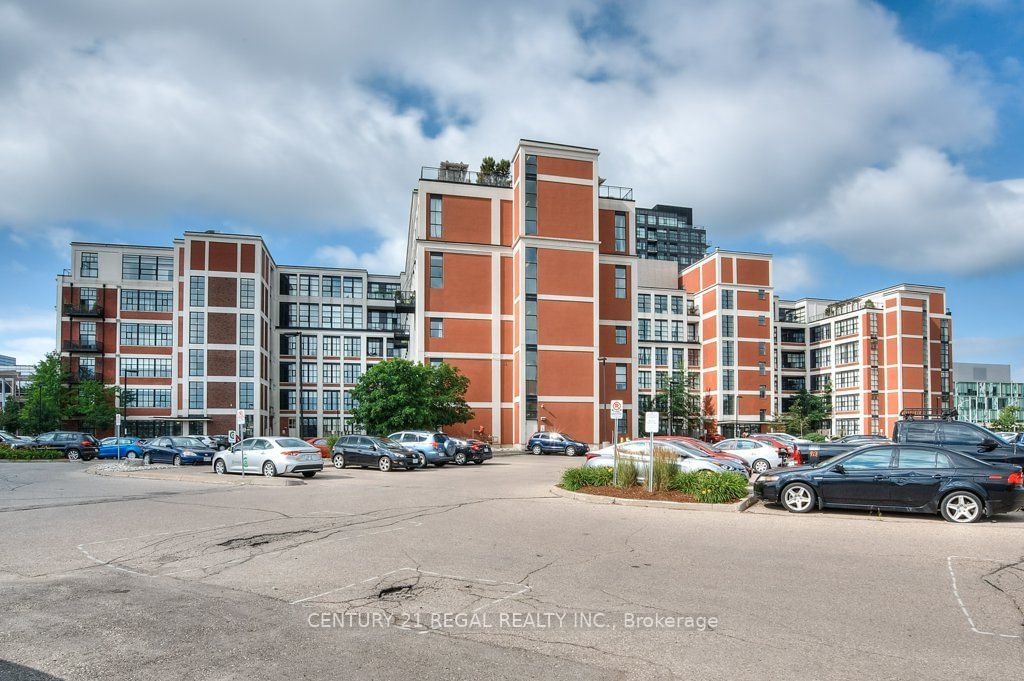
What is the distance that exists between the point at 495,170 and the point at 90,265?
42015 mm

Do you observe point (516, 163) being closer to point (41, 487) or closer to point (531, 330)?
point (531, 330)

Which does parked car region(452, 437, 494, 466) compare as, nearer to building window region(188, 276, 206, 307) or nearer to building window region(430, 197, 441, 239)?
building window region(430, 197, 441, 239)

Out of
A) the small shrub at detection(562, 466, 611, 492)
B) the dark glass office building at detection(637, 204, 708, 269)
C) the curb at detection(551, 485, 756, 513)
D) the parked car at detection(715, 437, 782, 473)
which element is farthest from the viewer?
the dark glass office building at detection(637, 204, 708, 269)

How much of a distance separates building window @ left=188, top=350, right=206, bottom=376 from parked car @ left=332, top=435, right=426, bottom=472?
135ft

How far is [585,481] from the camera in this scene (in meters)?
18.1

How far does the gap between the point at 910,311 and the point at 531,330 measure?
190ft

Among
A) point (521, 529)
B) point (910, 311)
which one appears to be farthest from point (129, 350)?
point (910, 311)

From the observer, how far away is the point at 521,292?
53.8 meters

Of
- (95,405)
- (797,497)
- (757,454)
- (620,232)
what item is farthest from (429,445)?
(95,405)

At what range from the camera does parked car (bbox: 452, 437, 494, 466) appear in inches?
1337

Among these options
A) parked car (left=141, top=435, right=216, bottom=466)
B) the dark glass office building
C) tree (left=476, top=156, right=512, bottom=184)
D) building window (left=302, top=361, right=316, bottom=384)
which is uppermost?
the dark glass office building

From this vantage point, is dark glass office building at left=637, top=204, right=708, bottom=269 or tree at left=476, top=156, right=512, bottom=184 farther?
dark glass office building at left=637, top=204, right=708, bottom=269

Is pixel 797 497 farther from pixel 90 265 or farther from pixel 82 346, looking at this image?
pixel 90 265

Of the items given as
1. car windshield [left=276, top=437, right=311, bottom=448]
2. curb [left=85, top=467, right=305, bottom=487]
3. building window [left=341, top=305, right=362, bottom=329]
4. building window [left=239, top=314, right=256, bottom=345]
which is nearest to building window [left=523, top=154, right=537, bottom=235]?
building window [left=239, top=314, right=256, bottom=345]
